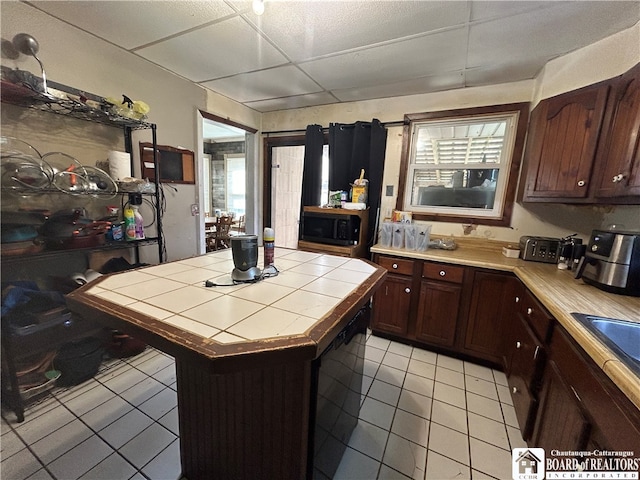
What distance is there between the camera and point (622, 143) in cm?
145

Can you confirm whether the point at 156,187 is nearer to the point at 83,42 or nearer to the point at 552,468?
the point at 83,42

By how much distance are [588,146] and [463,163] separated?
979 millimetres

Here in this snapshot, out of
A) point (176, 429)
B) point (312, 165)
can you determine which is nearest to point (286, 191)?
point (312, 165)

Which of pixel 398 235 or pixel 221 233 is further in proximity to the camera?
pixel 221 233

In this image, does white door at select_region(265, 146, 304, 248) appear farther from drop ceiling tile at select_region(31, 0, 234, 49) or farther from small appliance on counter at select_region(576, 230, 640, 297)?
small appliance on counter at select_region(576, 230, 640, 297)

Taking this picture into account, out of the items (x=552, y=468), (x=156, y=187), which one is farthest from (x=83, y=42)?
(x=552, y=468)

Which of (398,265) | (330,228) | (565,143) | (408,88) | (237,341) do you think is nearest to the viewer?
(237,341)

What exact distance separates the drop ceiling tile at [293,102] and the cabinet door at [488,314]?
7.55 ft

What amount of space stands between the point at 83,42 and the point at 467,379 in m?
3.68

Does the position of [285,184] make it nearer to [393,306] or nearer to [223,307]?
[393,306]

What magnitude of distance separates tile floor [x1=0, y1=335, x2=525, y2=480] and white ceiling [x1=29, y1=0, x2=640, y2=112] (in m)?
2.40

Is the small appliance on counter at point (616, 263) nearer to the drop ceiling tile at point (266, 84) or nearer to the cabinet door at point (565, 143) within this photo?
the cabinet door at point (565, 143)

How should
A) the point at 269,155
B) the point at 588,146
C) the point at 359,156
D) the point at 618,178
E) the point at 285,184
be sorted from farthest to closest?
the point at 285,184 < the point at 269,155 < the point at 359,156 < the point at 588,146 < the point at 618,178

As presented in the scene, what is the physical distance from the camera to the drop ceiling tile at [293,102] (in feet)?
9.21
